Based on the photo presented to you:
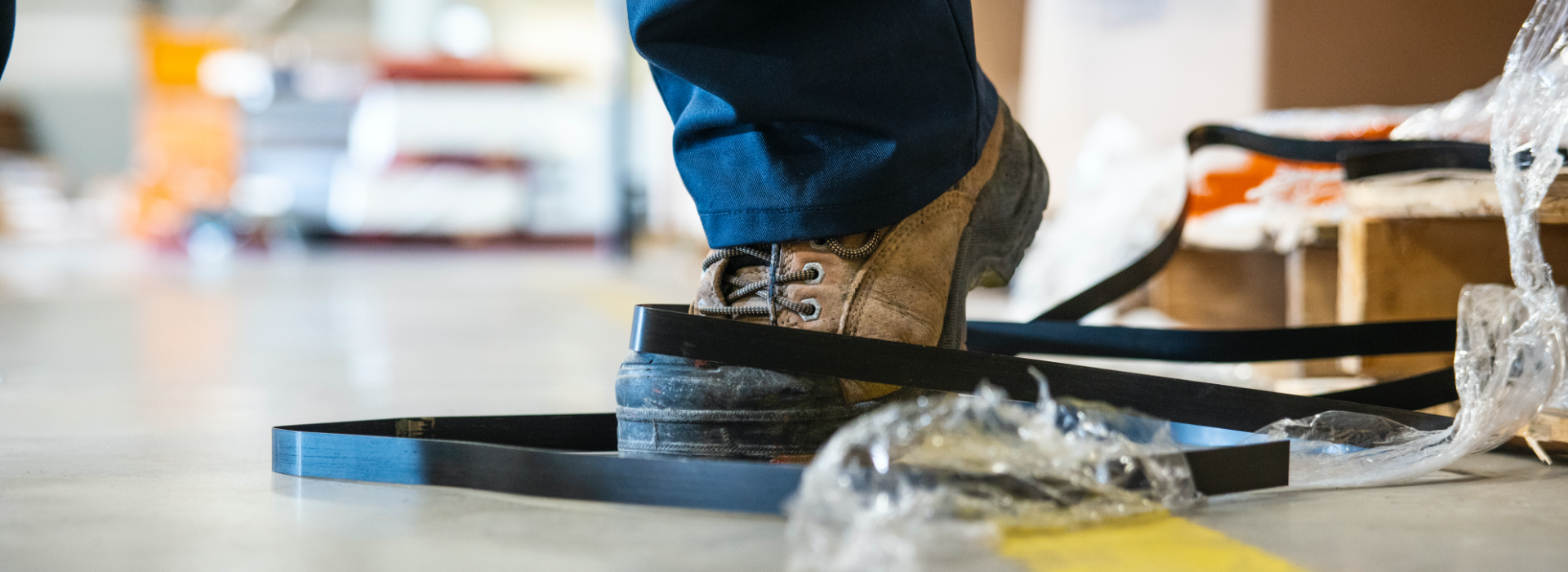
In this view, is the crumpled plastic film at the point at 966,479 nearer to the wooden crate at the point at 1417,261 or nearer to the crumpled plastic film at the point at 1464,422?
the crumpled plastic film at the point at 1464,422

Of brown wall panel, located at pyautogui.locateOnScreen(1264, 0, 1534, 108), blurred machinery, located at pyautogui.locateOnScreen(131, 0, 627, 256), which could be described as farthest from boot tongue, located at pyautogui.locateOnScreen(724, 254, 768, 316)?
blurred machinery, located at pyautogui.locateOnScreen(131, 0, 627, 256)

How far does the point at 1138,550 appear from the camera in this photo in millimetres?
656

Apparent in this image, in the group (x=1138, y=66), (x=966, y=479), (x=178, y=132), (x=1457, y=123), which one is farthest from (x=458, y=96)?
(x=966, y=479)

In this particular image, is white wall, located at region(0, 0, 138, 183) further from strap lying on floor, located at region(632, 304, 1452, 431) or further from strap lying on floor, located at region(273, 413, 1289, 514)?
strap lying on floor, located at region(632, 304, 1452, 431)

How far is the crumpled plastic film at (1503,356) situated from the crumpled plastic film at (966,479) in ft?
0.72

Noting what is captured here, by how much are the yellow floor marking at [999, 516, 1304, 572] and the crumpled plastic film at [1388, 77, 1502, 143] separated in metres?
0.96

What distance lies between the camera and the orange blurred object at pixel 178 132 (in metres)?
10.5

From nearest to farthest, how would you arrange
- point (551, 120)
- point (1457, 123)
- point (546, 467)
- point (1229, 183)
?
point (546, 467) → point (1457, 123) → point (1229, 183) → point (551, 120)

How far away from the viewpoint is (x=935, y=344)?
0.96 meters

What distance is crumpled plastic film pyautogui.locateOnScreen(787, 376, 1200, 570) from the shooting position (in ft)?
1.97

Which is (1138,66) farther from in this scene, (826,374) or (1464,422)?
(826,374)

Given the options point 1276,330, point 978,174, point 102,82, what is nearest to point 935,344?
point 978,174

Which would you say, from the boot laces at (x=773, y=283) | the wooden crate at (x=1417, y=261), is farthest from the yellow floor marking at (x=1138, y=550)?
the wooden crate at (x=1417, y=261)

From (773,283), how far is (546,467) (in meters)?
0.26
